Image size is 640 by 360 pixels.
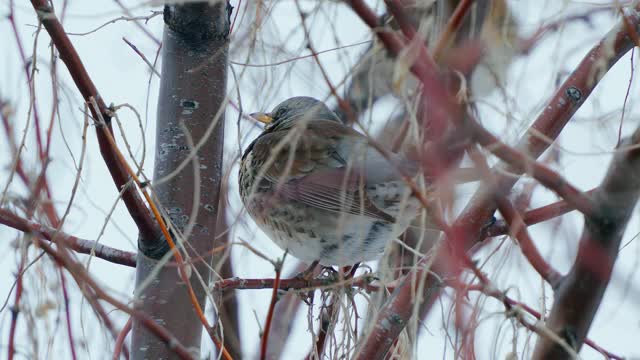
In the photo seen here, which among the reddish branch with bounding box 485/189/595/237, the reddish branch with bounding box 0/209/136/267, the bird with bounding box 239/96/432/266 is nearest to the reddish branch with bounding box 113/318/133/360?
the reddish branch with bounding box 0/209/136/267

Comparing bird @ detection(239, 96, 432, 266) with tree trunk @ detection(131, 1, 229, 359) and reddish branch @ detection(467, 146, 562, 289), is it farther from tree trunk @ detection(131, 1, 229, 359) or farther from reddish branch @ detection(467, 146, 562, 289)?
reddish branch @ detection(467, 146, 562, 289)

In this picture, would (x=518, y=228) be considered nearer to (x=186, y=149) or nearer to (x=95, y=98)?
(x=95, y=98)

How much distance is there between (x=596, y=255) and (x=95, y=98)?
134 centimetres

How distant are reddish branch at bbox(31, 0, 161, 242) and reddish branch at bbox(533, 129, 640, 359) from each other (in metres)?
1.18

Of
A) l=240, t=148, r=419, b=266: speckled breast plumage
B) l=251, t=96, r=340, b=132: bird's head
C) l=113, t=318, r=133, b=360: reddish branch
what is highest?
l=251, t=96, r=340, b=132: bird's head

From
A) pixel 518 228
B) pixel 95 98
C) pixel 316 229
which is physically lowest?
pixel 518 228

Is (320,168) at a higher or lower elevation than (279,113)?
lower

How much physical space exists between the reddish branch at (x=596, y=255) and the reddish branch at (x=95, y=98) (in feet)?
3.86

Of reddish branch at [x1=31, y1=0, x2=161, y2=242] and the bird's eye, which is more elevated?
the bird's eye

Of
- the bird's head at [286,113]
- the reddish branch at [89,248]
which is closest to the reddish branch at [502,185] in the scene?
the reddish branch at [89,248]

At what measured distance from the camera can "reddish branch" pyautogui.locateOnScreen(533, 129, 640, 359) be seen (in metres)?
1.45

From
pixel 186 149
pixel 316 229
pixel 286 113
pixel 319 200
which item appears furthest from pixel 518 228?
pixel 286 113

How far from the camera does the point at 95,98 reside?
215 cm

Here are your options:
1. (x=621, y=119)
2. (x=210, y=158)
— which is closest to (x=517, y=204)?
(x=621, y=119)
